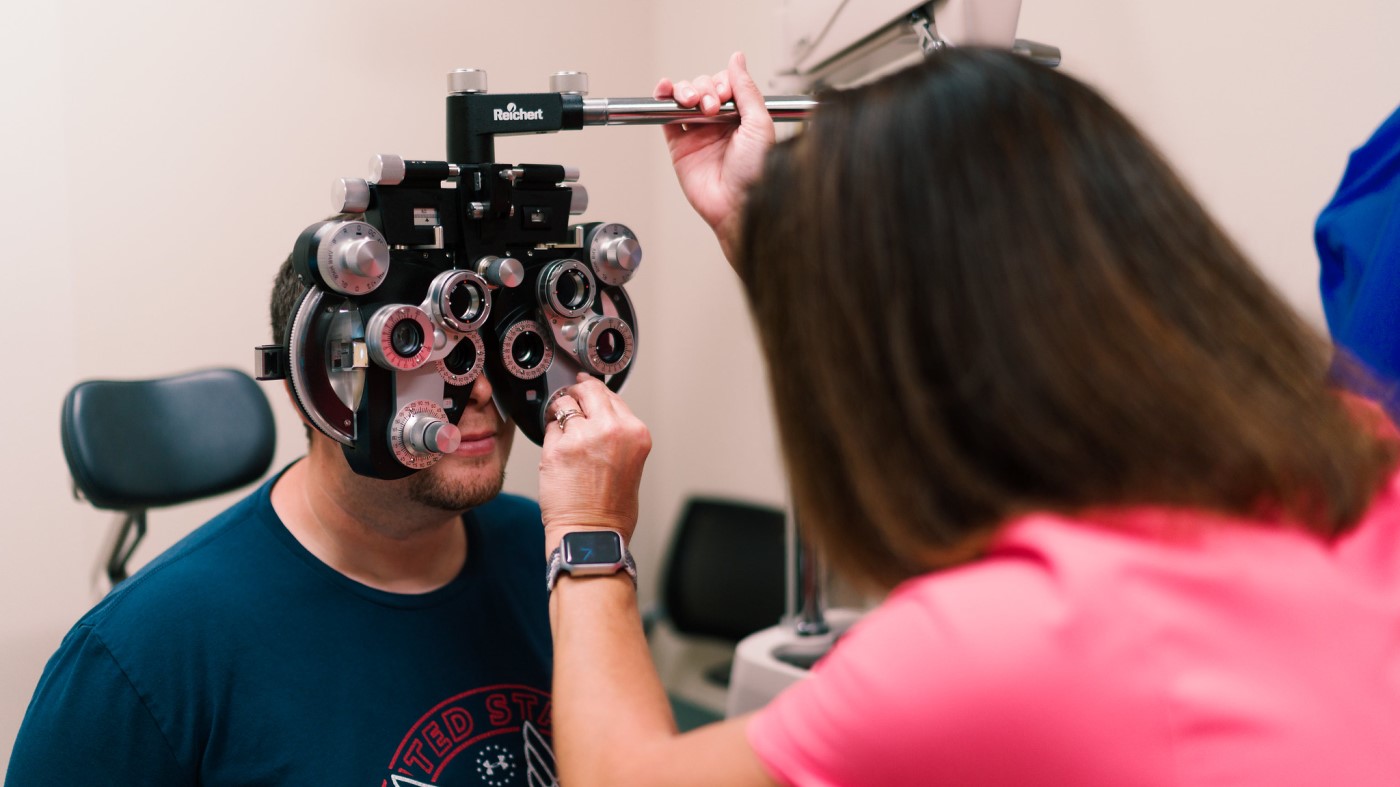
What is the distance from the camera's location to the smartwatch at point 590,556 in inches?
39.0

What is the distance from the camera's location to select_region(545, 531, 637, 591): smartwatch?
99 centimetres

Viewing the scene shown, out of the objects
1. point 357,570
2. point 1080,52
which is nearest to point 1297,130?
point 1080,52

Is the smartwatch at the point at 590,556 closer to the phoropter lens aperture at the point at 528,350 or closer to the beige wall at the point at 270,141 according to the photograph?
the phoropter lens aperture at the point at 528,350

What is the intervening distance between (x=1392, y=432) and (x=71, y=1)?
2361mm

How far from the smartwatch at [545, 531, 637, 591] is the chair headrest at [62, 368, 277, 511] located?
48.9 inches

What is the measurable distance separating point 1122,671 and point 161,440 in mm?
1846

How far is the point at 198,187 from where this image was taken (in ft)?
7.61

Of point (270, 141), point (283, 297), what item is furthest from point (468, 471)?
point (270, 141)

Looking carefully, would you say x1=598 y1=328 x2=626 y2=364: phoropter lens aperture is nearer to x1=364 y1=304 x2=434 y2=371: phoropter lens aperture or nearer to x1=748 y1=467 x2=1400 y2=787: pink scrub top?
x1=364 y1=304 x2=434 y2=371: phoropter lens aperture

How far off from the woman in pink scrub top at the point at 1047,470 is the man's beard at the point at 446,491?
18.1 inches

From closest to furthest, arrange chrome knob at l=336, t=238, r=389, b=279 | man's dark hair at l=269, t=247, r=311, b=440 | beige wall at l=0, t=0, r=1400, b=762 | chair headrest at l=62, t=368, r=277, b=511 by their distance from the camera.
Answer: chrome knob at l=336, t=238, r=389, b=279 → man's dark hair at l=269, t=247, r=311, b=440 → beige wall at l=0, t=0, r=1400, b=762 → chair headrest at l=62, t=368, r=277, b=511

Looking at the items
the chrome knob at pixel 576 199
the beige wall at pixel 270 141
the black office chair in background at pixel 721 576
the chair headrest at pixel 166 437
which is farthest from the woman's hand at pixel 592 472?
the black office chair in background at pixel 721 576

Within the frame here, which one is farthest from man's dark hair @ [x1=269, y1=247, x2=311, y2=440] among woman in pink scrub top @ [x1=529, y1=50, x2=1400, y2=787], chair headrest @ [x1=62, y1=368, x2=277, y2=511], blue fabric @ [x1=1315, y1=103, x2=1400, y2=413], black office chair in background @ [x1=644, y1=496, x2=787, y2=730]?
black office chair in background @ [x1=644, y1=496, x2=787, y2=730]

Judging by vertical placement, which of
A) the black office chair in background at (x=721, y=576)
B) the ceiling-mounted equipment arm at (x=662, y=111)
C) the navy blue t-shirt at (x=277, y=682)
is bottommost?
the black office chair in background at (x=721, y=576)
